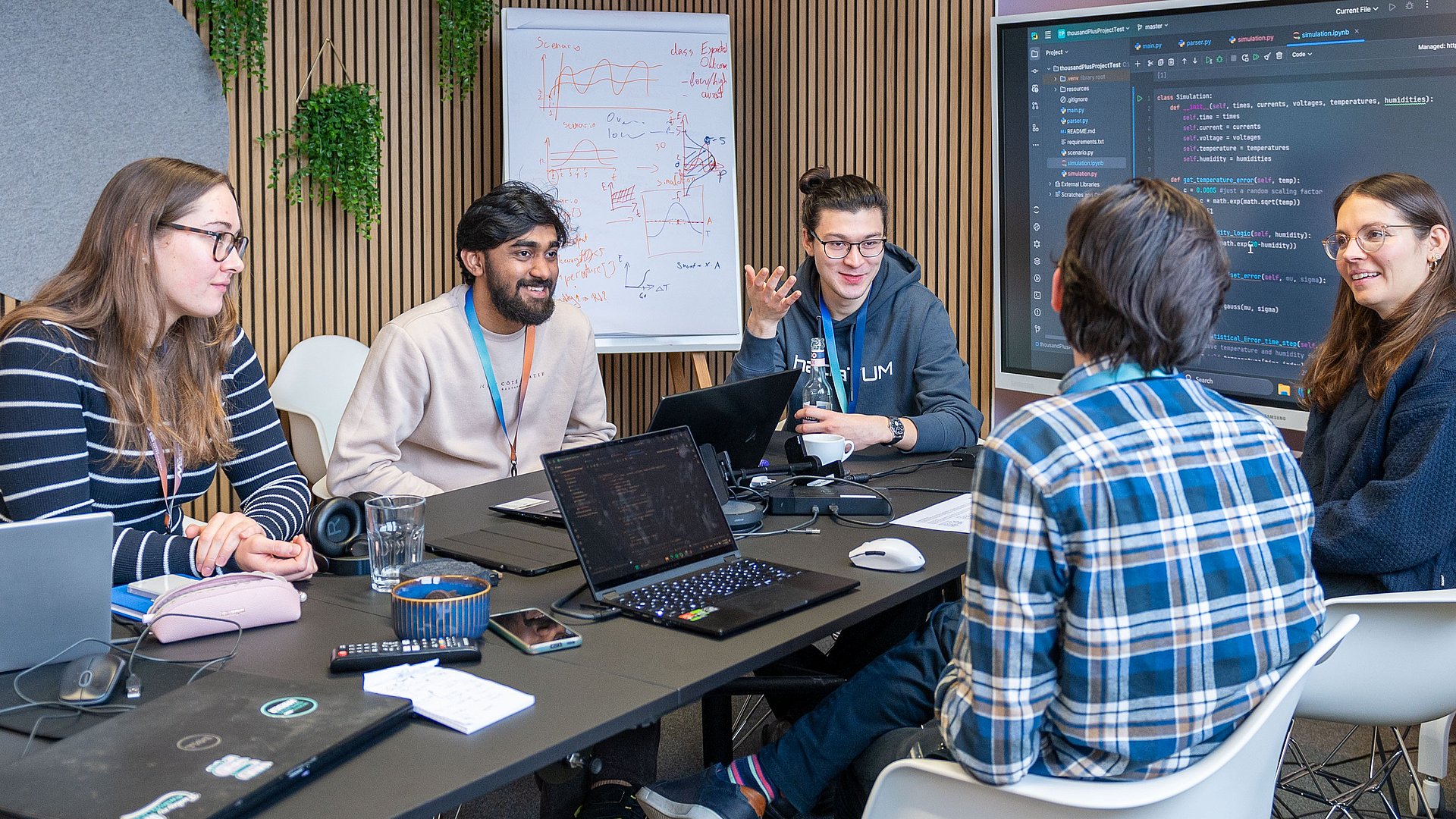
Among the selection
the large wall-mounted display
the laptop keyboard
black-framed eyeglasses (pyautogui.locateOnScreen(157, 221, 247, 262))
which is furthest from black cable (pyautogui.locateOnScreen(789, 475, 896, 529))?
the large wall-mounted display

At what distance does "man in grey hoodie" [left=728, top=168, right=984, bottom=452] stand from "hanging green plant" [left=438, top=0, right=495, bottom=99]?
2097mm

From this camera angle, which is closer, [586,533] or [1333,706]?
[586,533]

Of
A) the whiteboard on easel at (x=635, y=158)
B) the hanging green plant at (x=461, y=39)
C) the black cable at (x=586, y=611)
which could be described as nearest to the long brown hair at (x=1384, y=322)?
the black cable at (x=586, y=611)

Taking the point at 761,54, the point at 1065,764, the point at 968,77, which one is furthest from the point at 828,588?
the point at 761,54

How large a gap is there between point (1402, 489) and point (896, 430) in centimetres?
118

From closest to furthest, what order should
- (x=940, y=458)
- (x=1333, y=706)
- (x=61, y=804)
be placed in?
1. (x=61, y=804)
2. (x=1333, y=706)
3. (x=940, y=458)

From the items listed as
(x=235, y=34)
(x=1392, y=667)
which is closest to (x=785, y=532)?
(x=1392, y=667)

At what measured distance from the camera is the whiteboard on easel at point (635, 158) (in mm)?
4930

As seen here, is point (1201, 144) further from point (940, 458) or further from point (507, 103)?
point (507, 103)

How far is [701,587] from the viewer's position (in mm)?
1940

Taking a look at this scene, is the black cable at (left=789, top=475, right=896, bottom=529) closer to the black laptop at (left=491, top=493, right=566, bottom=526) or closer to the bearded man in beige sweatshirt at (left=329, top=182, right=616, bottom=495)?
the black laptop at (left=491, top=493, right=566, bottom=526)

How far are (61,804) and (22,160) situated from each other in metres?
3.71

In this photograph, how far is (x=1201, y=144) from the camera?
404 centimetres

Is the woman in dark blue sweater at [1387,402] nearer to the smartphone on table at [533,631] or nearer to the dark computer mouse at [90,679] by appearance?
the smartphone on table at [533,631]
